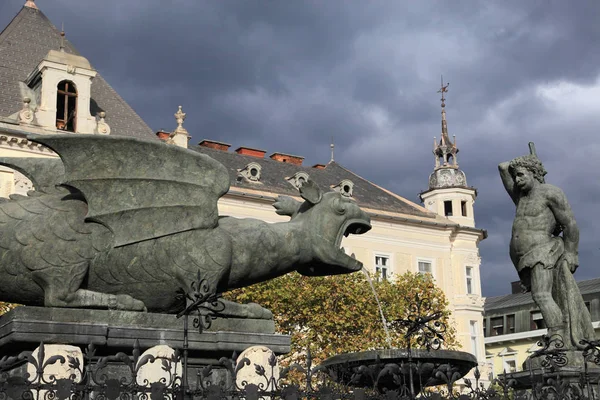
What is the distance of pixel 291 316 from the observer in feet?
91.1

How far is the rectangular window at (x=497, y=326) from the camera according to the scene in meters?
55.1

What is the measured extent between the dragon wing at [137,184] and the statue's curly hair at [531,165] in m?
3.57

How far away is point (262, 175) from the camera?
39250 mm

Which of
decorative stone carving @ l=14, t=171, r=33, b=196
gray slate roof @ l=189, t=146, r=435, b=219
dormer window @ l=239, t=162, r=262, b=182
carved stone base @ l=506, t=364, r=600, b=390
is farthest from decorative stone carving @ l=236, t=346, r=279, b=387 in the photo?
dormer window @ l=239, t=162, r=262, b=182

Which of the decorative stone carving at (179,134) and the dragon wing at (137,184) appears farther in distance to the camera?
the decorative stone carving at (179,134)

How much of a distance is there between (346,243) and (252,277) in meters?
31.3

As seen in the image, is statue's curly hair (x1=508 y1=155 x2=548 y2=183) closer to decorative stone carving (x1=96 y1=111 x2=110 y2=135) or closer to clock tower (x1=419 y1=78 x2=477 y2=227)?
decorative stone carving (x1=96 y1=111 x2=110 y2=135)

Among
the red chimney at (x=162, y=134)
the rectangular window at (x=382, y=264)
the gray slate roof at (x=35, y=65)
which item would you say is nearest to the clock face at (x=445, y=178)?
the rectangular window at (x=382, y=264)

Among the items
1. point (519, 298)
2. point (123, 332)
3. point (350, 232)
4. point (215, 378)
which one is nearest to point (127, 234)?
point (123, 332)

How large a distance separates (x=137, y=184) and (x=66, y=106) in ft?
85.6

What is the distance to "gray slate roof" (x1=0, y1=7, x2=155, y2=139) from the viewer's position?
32531 millimetres

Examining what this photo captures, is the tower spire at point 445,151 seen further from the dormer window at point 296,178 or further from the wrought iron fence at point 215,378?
the wrought iron fence at point 215,378

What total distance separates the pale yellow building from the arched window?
0.04 metres

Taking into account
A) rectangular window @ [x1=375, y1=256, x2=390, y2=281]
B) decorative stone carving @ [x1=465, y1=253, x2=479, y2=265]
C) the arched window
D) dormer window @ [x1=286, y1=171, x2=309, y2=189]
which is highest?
the arched window
